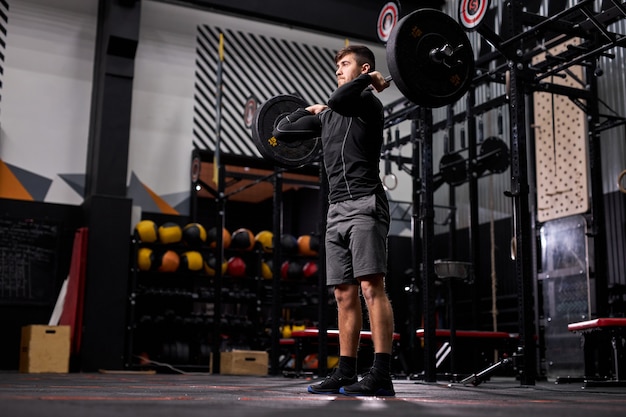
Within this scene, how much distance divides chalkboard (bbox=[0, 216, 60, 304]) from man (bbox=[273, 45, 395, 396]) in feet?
19.2

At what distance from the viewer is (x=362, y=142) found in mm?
2869

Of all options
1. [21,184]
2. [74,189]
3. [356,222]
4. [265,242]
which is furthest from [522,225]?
[21,184]

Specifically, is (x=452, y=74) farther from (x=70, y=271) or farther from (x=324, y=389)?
(x=70, y=271)

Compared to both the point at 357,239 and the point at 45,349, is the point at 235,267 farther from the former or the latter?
the point at 357,239

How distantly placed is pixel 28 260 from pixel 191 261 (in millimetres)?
1731

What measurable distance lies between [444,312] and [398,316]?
1073 millimetres

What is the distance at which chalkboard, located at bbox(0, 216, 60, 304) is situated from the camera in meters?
7.82

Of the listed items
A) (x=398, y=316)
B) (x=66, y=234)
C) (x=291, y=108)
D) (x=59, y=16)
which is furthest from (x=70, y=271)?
(x=291, y=108)

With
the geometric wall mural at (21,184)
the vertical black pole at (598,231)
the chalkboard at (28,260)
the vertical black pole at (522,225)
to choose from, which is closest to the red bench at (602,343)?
the vertical black pole at (598,231)

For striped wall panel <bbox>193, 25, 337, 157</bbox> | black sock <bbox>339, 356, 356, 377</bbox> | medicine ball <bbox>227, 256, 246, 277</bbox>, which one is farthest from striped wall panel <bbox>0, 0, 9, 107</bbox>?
black sock <bbox>339, 356, 356, 377</bbox>

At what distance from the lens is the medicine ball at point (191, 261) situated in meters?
8.17

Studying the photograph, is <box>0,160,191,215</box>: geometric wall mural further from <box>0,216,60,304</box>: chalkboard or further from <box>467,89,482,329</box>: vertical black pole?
<box>467,89,482,329</box>: vertical black pole

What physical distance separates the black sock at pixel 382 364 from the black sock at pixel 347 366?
0.16m

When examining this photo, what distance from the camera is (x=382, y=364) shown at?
2701 mm
